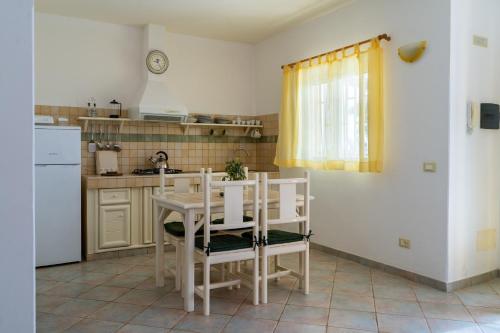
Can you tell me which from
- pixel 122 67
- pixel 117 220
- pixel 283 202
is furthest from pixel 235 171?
pixel 122 67

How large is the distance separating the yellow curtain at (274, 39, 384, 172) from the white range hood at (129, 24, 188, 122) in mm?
1334

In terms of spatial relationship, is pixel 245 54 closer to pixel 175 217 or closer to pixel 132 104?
pixel 132 104

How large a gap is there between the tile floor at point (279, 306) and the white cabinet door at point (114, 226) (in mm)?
543

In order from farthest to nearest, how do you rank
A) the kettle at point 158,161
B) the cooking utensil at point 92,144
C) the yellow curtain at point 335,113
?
1. the kettle at point 158,161
2. the cooking utensil at point 92,144
3. the yellow curtain at point 335,113

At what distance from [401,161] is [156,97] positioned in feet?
9.49

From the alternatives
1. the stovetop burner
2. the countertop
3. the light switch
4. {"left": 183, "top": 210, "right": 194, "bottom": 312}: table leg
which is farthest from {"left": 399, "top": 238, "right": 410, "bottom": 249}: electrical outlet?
the stovetop burner

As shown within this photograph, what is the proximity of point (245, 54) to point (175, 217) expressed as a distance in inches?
104

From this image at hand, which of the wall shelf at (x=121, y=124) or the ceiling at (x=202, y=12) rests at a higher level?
the ceiling at (x=202, y=12)

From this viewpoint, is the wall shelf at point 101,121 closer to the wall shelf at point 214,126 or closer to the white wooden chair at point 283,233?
the wall shelf at point 214,126

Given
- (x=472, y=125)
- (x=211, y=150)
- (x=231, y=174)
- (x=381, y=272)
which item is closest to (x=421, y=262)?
(x=381, y=272)

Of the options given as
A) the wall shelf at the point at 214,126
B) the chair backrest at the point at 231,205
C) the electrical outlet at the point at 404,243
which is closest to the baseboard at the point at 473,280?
the electrical outlet at the point at 404,243

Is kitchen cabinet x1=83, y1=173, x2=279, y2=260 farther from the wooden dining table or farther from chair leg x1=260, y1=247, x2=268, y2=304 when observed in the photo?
chair leg x1=260, y1=247, x2=268, y2=304

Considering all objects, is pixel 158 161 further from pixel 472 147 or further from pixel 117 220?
pixel 472 147

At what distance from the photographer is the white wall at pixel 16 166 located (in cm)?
154
